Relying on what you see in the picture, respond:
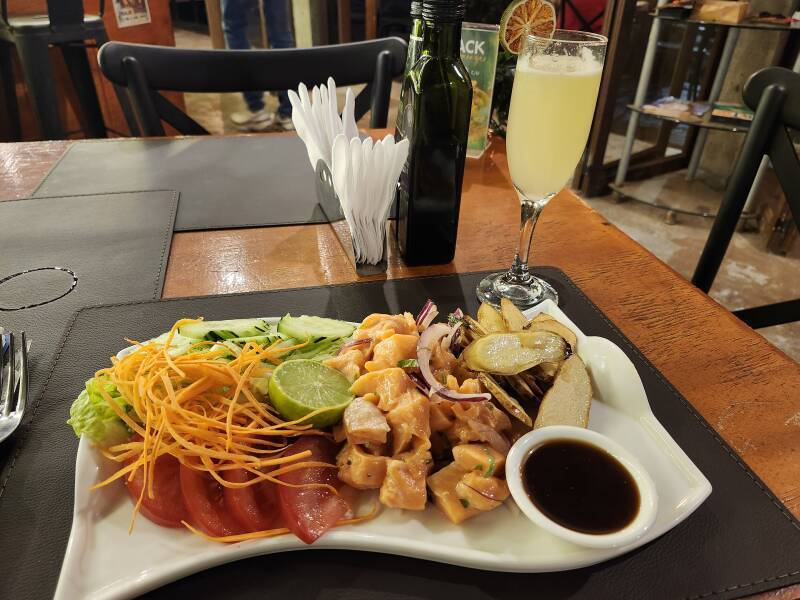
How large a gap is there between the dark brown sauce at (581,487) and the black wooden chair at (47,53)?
372 centimetres

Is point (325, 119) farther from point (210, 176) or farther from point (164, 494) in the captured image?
point (164, 494)

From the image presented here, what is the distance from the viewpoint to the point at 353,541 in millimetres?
643

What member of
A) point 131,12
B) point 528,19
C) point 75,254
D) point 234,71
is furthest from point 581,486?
point 131,12

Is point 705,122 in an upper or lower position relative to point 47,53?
lower

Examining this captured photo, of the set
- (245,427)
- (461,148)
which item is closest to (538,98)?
(461,148)

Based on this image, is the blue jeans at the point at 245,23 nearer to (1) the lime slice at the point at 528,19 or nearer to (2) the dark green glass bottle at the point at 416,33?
(1) the lime slice at the point at 528,19

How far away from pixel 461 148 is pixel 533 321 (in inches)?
16.2

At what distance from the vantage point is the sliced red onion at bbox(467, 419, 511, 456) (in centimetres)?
75

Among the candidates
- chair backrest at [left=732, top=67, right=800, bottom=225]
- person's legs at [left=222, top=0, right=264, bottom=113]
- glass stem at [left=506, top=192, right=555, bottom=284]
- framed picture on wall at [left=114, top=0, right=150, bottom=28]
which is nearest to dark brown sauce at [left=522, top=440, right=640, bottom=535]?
glass stem at [left=506, top=192, right=555, bottom=284]

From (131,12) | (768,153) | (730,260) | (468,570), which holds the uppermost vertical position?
(131,12)

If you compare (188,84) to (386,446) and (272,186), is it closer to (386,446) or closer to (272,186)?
(272,186)

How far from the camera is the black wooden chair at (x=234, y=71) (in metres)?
2.14

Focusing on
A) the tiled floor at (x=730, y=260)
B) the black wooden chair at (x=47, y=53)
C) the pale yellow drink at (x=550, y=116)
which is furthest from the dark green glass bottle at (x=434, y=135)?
the black wooden chair at (x=47, y=53)

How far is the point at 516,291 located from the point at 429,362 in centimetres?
38
